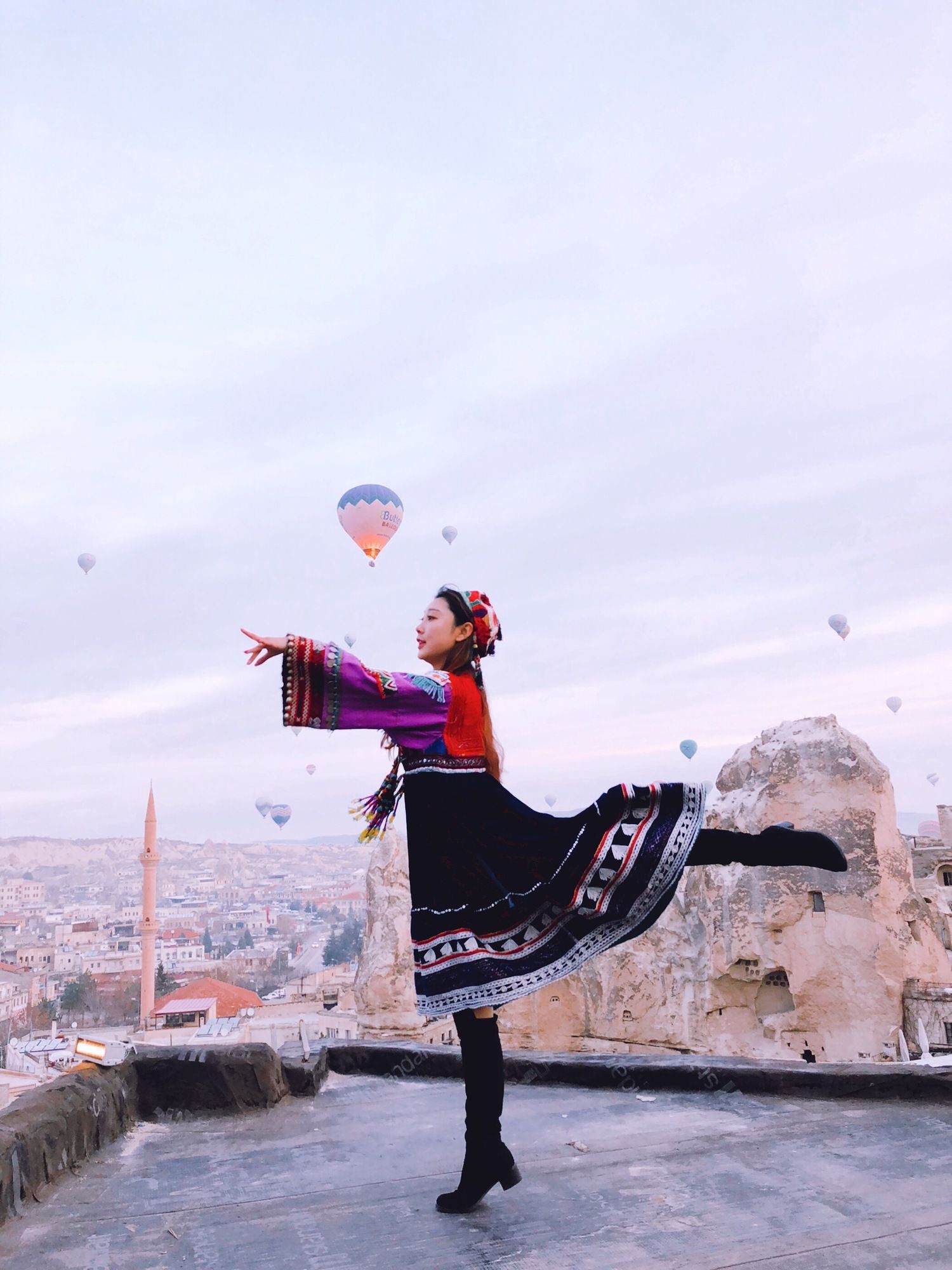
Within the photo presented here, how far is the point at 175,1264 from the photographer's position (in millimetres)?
2197

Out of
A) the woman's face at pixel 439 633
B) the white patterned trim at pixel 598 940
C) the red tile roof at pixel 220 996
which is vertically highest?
the woman's face at pixel 439 633

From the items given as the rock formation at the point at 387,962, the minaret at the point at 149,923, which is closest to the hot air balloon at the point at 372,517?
the rock formation at the point at 387,962

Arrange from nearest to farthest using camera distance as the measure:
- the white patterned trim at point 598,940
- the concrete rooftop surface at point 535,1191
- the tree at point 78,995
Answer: the concrete rooftop surface at point 535,1191 < the white patterned trim at point 598,940 < the tree at point 78,995

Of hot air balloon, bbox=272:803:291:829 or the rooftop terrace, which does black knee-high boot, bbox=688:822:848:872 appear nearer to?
the rooftop terrace

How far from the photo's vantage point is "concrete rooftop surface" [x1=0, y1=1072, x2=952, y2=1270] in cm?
222

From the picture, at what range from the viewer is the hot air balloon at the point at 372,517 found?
802 inches

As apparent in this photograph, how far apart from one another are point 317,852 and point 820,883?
14614cm

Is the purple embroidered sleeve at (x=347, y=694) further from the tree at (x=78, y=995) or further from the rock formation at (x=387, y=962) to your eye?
the tree at (x=78, y=995)

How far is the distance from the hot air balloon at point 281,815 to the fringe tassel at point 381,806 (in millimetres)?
47959

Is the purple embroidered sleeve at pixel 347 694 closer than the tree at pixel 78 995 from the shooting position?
Yes

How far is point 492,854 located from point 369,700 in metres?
0.57

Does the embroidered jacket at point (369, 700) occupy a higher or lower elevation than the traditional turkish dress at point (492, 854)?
higher

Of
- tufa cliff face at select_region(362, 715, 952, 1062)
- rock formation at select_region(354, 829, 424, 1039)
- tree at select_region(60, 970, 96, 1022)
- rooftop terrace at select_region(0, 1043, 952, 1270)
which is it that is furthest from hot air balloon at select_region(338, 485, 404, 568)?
tree at select_region(60, 970, 96, 1022)

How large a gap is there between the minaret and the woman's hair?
153 feet
